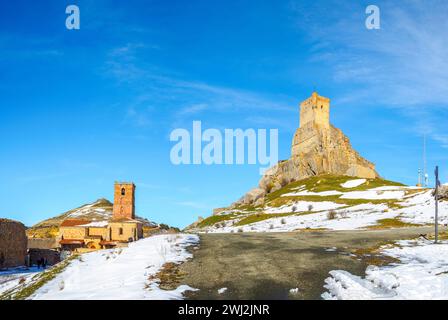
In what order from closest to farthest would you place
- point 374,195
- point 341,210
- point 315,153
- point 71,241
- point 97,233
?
point 341,210
point 374,195
point 71,241
point 97,233
point 315,153

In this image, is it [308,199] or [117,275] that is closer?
[117,275]

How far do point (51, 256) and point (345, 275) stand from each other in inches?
2435

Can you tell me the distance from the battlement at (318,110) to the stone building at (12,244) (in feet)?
348

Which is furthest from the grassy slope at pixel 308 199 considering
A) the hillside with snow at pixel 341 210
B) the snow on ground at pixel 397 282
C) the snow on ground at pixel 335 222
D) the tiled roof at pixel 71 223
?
the snow on ground at pixel 397 282

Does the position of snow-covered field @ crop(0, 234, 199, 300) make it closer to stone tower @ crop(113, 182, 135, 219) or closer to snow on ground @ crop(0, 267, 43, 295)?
snow on ground @ crop(0, 267, 43, 295)

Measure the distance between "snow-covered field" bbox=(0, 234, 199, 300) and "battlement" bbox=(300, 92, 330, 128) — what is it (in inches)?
4810

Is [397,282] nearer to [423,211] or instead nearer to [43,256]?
[423,211]

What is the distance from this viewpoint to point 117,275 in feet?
51.7

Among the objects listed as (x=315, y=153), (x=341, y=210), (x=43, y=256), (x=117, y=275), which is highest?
(x=315, y=153)

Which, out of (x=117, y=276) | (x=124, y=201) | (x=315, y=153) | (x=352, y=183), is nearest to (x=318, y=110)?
(x=315, y=153)

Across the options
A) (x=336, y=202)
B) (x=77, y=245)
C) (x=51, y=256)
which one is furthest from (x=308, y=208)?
(x=77, y=245)

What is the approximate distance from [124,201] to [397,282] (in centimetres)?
9889

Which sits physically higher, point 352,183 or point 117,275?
point 352,183
